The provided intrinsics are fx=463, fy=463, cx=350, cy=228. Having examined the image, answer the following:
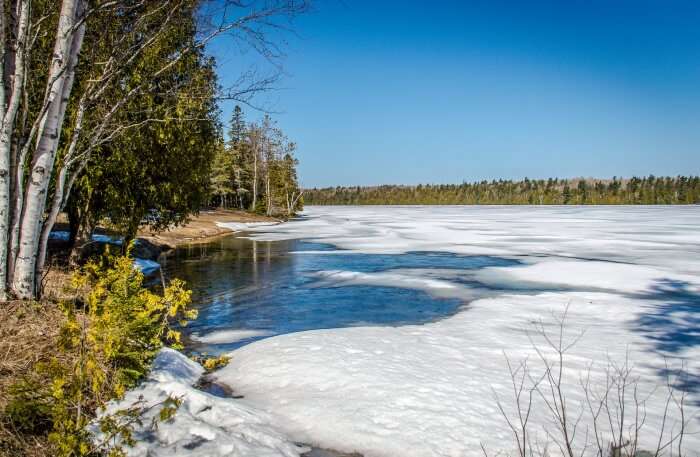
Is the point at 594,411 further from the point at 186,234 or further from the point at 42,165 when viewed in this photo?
the point at 186,234

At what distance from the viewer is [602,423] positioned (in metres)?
4.71

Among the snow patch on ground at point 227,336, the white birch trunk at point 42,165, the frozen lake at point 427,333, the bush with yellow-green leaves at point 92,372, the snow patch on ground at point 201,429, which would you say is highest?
the white birch trunk at point 42,165

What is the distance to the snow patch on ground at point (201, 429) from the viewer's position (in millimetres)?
3836

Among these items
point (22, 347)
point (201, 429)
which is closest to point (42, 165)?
point (22, 347)

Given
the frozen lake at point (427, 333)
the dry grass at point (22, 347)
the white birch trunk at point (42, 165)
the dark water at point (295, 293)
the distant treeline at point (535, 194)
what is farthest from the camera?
the distant treeline at point (535, 194)

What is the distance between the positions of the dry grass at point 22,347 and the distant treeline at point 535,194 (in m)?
133

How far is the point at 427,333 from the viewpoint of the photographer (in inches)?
317

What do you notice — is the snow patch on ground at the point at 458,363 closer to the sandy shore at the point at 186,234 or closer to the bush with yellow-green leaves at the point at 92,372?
the bush with yellow-green leaves at the point at 92,372

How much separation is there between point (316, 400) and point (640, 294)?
951cm

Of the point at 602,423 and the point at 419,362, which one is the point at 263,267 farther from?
the point at 602,423

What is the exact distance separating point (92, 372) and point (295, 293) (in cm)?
845

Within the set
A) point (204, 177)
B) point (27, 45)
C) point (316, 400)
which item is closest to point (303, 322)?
point (316, 400)

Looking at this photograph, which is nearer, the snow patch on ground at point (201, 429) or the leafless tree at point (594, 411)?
the snow patch on ground at point (201, 429)

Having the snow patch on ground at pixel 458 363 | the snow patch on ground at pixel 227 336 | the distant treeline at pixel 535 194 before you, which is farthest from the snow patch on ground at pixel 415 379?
the distant treeline at pixel 535 194
